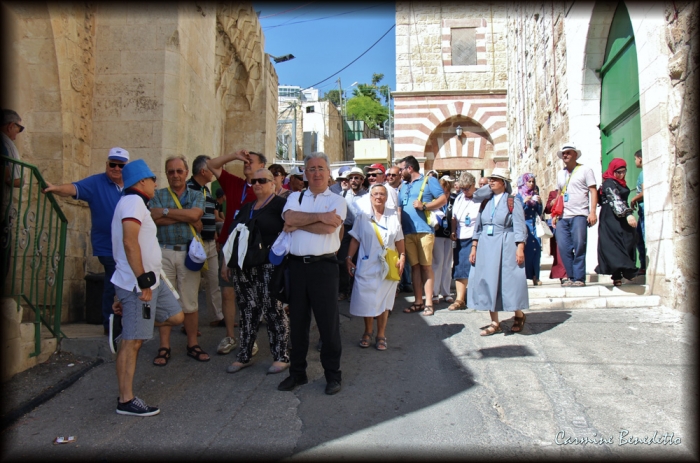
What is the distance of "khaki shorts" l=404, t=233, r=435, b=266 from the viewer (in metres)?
6.01

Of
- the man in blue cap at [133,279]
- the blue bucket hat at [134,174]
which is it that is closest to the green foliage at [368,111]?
the blue bucket hat at [134,174]

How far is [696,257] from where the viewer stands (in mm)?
4840

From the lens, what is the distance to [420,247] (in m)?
6.04

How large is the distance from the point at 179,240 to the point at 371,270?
1.75m

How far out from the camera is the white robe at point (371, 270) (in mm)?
4809

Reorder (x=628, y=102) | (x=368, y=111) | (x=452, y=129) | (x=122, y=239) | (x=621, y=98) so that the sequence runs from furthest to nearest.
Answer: (x=368, y=111)
(x=452, y=129)
(x=621, y=98)
(x=628, y=102)
(x=122, y=239)

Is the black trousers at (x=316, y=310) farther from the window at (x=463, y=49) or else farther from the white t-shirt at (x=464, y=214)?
the window at (x=463, y=49)

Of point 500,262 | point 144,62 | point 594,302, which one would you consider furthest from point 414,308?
point 144,62

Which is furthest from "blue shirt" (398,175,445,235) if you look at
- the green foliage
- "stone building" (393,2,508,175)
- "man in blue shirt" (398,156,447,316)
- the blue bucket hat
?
the green foliage

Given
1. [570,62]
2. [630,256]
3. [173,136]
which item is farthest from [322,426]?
[570,62]

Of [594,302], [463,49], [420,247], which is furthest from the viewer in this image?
[463,49]

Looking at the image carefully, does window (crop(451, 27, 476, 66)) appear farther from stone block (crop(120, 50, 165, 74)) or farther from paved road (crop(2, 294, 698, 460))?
paved road (crop(2, 294, 698, 460))

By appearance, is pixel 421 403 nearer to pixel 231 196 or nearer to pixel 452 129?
pixel 231 196

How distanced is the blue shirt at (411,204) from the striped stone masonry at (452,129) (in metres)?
11.7
